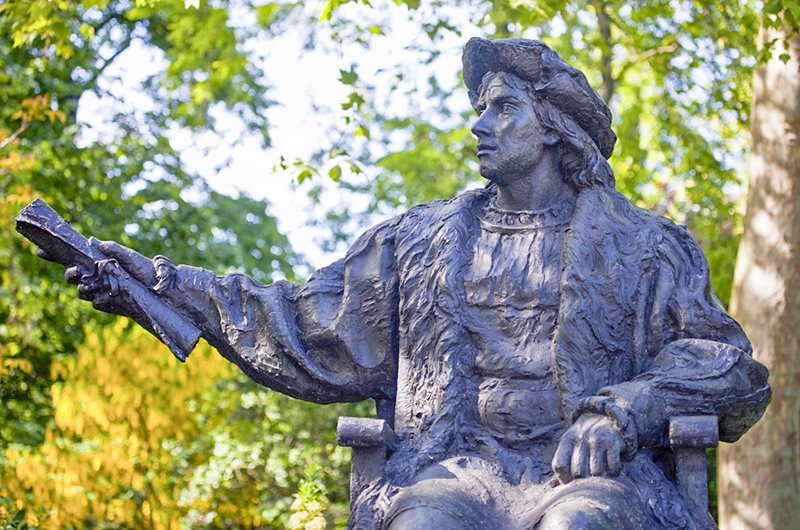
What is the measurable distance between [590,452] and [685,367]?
51cm

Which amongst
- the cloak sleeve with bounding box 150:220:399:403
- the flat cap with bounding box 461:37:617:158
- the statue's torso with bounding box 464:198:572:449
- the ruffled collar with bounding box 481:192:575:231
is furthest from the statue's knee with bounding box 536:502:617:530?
the flat cap with bounding box 461:37:617:158

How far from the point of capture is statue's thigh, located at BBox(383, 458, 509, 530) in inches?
106

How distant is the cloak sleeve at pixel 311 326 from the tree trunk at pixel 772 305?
12.0 ft

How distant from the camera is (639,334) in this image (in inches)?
128

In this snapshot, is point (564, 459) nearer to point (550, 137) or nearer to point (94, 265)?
point (550, 137)

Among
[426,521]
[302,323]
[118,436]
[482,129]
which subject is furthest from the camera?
[118,436]

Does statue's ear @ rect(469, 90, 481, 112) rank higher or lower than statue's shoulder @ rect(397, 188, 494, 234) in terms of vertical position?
higher

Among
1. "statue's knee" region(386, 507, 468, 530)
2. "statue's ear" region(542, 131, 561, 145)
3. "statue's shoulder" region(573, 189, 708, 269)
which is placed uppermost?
"statue's ear" region(542, 131, 561, 145)

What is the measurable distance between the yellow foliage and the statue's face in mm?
5038

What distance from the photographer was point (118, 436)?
298 inches

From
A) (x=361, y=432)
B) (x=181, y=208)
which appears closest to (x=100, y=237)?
(x=181, y=208)

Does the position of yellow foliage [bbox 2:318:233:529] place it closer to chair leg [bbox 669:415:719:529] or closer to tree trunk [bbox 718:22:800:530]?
tree trunk [bbox 718:22:800:530]

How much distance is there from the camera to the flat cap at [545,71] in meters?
3.44

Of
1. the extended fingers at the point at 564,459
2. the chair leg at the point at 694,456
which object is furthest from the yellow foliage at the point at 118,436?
the chair leg at the point at 694,456
